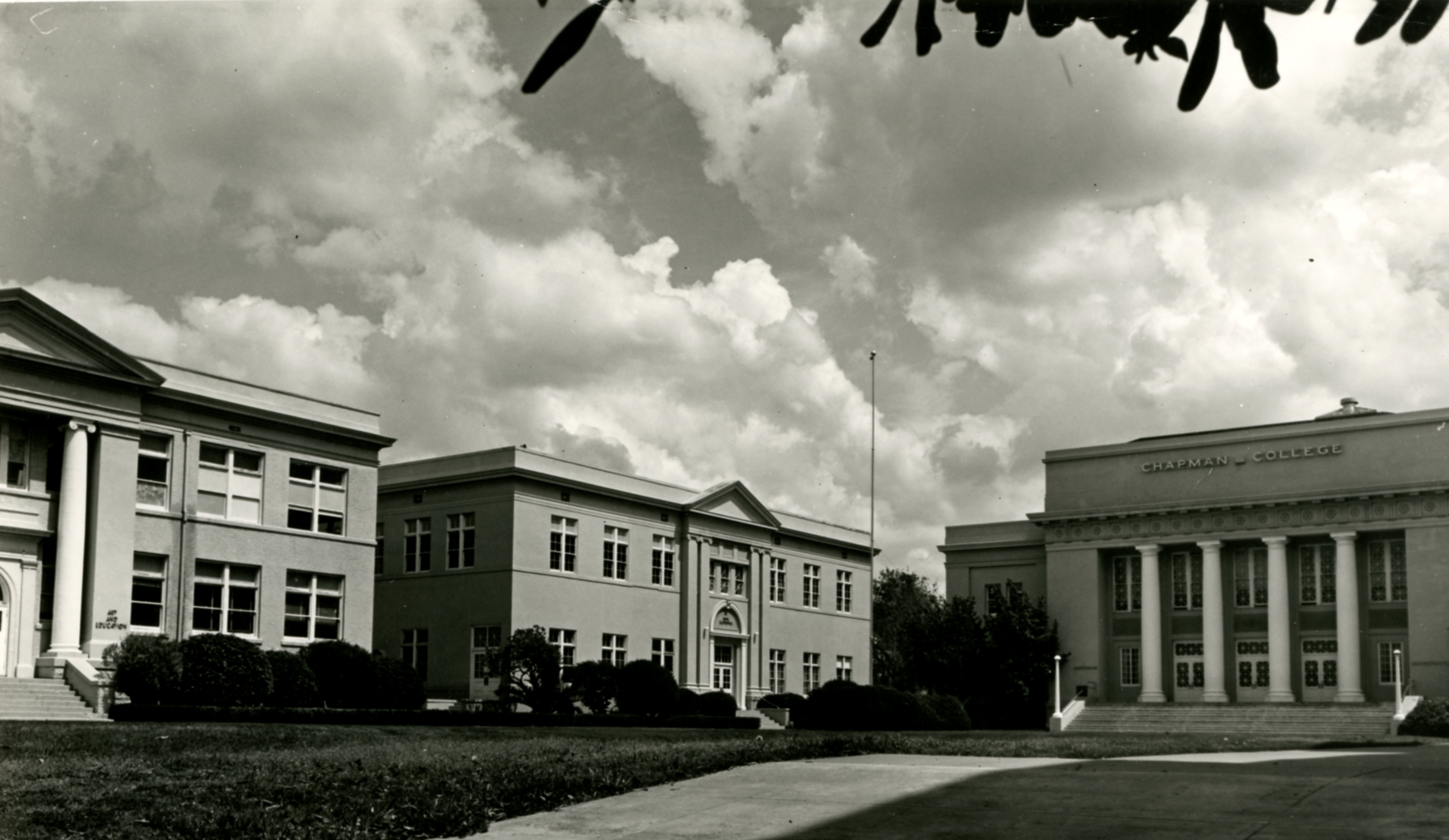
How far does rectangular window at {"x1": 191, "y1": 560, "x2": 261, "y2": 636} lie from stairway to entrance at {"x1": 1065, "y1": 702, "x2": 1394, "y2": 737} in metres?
28.7

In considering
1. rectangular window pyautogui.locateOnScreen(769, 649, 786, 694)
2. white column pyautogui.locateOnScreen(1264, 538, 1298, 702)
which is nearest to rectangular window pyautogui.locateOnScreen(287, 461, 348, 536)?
rectangular window pyautogui.locateOnScreen(769, 649, 786, 694)

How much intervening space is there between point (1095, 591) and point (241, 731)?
44210 mm

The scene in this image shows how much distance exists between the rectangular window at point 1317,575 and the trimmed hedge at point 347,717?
31.0m

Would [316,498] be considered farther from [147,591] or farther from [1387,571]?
[1387,571]

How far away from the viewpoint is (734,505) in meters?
59.6

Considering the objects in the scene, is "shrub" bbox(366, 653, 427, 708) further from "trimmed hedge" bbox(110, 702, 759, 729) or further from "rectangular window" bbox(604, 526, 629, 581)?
"rectangular window" bbox(604, 526, 629, 581)

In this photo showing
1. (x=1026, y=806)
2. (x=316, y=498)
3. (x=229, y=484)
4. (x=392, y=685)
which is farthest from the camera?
(x=316, y=498)

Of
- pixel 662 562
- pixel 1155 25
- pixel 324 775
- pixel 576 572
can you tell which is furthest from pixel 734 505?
pixel 1155 25

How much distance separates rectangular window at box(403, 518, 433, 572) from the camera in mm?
50656

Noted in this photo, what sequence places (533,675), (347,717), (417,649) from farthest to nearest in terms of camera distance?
(417,649)
(533,675)
(347,717)

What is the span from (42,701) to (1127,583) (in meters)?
43.0

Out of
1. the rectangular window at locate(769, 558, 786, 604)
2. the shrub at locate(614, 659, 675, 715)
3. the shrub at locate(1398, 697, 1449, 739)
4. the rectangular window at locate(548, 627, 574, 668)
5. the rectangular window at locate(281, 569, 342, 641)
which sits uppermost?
the rectangular window at locate(769, 558, 786, 604)

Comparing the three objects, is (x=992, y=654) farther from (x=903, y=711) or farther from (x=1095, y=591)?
(x=903, y=711)

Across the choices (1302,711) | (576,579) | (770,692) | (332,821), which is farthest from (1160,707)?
(332,821)
